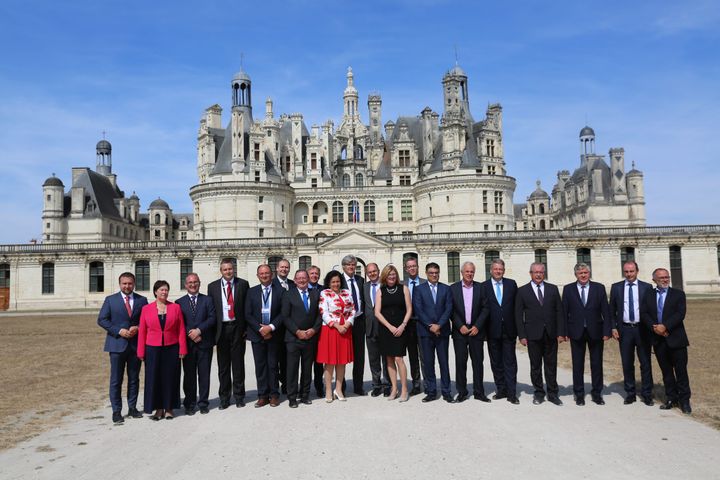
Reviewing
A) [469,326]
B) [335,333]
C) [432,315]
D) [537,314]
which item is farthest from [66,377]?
[537,314]

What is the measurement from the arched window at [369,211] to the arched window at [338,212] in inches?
89.0

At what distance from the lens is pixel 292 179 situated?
190 feet

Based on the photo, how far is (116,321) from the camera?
880 centimetres

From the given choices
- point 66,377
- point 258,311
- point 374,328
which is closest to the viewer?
point 258,311

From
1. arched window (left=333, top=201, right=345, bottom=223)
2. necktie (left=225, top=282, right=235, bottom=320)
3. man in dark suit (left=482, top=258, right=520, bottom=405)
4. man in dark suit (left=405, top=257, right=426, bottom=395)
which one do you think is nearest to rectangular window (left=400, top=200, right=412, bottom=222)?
arched window (left=333, top=201, right=345, bottom=223)

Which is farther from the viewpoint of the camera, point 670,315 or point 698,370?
point 698,370

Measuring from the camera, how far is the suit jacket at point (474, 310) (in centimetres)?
957

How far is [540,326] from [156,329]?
20.4 ft

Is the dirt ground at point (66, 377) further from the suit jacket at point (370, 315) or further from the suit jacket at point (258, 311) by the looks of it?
the suit jacket at point (370, 315)

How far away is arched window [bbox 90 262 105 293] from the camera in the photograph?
46.5m

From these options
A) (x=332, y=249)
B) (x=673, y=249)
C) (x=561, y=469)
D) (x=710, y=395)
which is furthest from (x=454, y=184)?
(x=561, y=469)

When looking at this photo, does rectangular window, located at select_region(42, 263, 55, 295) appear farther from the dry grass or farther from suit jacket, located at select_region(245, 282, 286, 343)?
suit jacket, located at select_region(245, 282, 286, 343)

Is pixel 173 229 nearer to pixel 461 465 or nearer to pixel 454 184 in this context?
pixel 454 184

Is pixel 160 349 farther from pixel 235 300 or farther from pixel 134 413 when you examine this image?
pixel 235 300
